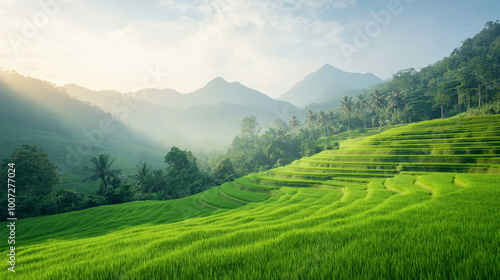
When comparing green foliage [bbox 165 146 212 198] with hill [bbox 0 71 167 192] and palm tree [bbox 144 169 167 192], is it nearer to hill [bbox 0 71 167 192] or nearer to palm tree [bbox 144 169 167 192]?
palm tree [bbox 144 169 167 192]

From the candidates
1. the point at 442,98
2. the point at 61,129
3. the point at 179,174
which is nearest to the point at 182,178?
the point at 179,174

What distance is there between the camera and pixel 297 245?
4.40 m

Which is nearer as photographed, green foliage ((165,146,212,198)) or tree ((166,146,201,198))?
green foliage ((165,146,212,198))

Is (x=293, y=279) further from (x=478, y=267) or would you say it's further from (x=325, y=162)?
(x=325, y=162)

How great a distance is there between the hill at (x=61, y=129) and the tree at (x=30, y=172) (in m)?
18.7

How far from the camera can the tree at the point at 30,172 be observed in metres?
28.6

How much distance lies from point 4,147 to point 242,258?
89201mm

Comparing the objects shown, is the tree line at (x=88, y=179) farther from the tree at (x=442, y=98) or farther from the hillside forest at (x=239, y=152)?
the tree at (x=442, y=98)

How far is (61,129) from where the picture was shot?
82750 millimetres

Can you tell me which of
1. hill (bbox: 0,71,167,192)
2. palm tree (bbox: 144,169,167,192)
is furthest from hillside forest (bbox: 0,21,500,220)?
hill (bbox: 0,71,167,192)

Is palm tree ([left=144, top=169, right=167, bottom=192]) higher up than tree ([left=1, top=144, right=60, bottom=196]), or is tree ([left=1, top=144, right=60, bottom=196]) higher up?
tree ([left=1, top=144, right=60, bottom=196])

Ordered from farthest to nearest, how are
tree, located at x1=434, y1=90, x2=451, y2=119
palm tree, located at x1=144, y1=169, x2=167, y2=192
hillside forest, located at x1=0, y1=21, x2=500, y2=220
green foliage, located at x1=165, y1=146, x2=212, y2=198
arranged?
tree, located at x1=434, y1=90, x2=451, y2=119 < green foliage, located at x1=165, y1=146, x2=212, y2=198 < palm tree, located at x1=144, y1=169, x2=167, y2=192 < hillside forest, located at x1=0, y1=21, x2=500, y2=220

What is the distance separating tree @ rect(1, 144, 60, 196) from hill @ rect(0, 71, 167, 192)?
18.7 meters

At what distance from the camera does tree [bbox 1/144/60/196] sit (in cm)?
2864
